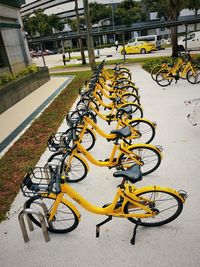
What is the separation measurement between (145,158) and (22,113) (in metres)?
5.83

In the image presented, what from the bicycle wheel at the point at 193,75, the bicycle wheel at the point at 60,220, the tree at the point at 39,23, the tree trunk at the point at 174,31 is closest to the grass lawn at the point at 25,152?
the bicycle wheel at the point at 60,220

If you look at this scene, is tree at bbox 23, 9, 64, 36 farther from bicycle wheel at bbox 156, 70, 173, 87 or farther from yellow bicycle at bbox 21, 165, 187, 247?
yellow bicycle at bbox 21, 165, 187, 247

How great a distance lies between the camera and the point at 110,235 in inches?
121

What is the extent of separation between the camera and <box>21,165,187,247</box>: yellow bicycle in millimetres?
2797

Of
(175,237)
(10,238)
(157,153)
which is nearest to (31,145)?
(10,238)

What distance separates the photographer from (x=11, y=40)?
1296 cm

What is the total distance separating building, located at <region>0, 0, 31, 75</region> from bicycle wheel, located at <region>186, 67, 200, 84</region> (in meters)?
9.11

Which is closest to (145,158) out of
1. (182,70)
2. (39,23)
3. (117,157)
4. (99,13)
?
(117,157)

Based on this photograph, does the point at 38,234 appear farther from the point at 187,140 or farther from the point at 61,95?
the point at 61,95

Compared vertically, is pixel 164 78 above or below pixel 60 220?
above

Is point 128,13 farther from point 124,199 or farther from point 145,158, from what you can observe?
point 124,199

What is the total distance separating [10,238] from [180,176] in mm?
2935

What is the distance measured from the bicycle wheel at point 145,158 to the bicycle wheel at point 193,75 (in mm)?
5999

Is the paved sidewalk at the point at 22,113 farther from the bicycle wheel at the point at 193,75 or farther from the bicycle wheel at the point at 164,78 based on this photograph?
the bicycle wheel at the point at 193,75
